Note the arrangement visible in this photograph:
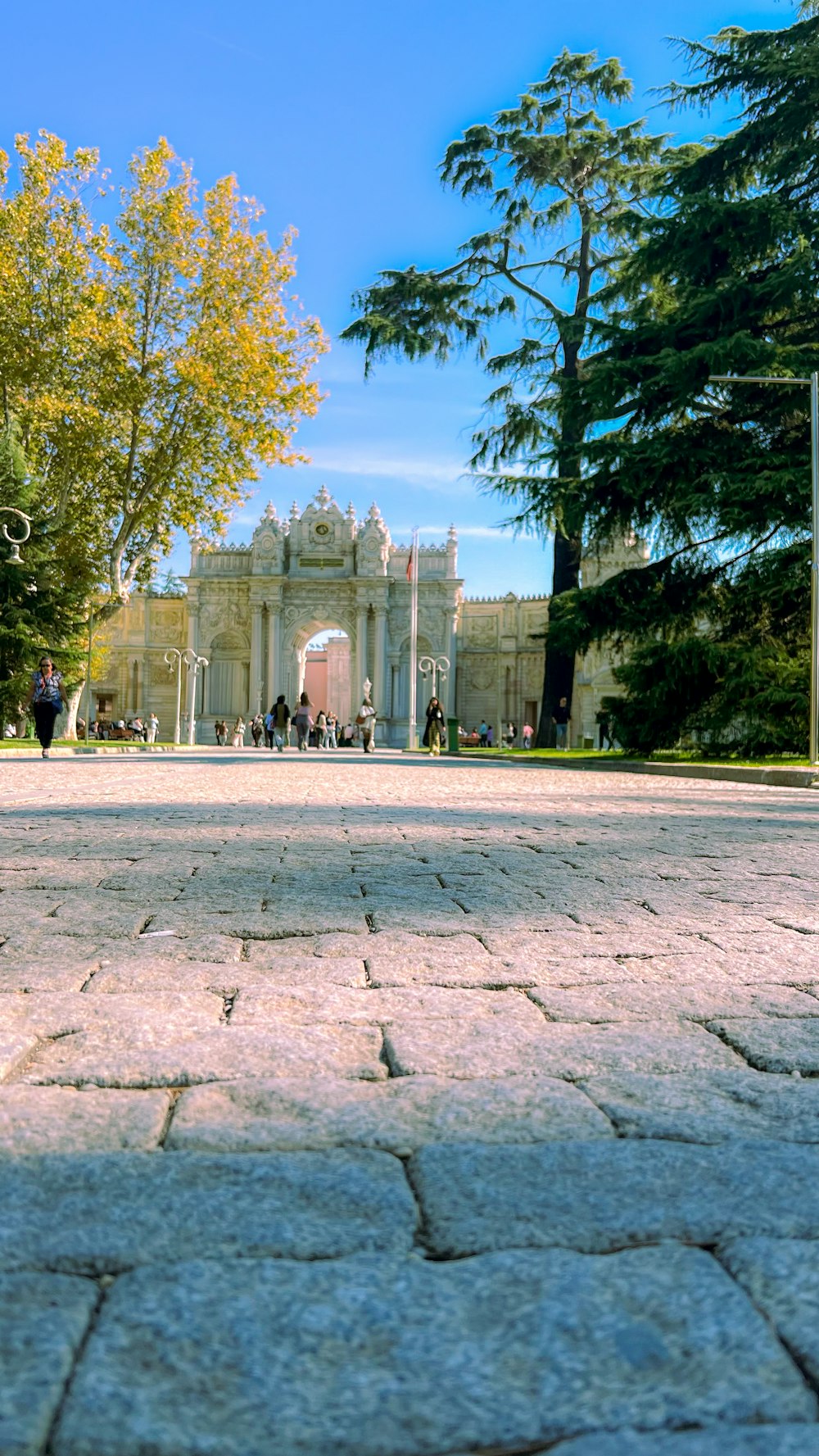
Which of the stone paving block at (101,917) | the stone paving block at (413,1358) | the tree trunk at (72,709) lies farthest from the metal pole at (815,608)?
the tree trunk at (72,709)

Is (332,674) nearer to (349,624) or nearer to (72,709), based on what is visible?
(349,624)

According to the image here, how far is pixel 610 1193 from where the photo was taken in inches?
59.1

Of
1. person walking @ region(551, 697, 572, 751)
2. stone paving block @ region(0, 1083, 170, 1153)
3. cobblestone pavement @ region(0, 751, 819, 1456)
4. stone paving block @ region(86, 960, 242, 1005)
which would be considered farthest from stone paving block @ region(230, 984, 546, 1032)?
person walking @ region(551, 697, 572, 751)

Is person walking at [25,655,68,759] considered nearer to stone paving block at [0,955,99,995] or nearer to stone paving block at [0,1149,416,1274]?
stone paving block at [0,955,99,995]

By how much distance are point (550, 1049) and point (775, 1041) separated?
45 centimetres

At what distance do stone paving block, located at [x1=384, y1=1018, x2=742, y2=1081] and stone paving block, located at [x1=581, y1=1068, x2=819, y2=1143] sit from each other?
7cm

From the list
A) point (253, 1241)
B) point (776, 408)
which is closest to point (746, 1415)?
point (253, 1241)

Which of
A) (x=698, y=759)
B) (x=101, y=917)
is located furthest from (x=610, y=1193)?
(x=698, y=759)

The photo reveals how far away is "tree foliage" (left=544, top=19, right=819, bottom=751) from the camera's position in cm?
1727

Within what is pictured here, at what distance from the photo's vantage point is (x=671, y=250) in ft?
63.4

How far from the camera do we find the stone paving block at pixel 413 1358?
0.98 metres

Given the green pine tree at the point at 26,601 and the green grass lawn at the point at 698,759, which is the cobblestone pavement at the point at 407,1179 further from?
the green pine tree at the point at 26,601

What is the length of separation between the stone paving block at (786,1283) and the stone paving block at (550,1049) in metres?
0.72

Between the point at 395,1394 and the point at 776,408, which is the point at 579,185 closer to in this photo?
the point at 776,408
